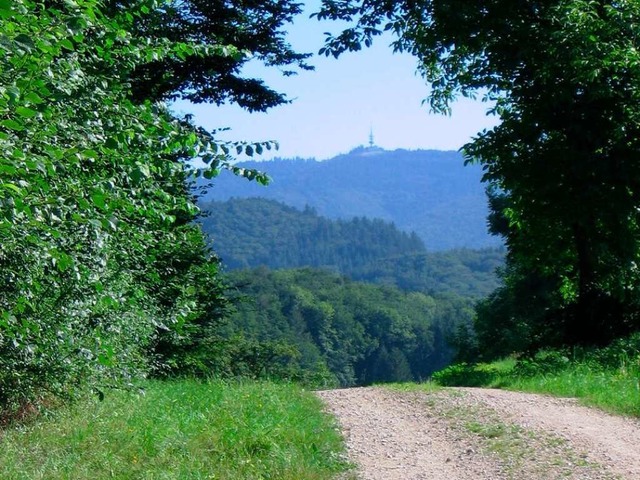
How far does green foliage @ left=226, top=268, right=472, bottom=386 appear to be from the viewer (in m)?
124

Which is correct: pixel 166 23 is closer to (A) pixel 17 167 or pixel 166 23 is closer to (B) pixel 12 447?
(B) pixel 12 447

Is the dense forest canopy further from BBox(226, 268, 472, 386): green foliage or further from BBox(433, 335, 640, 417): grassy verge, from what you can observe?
BBox(226, 268, 472, 386): green foliage

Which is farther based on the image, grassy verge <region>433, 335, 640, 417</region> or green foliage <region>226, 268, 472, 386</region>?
green foliage <region>226, 268, 472, 386</region>

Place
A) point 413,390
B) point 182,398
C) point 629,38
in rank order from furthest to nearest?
point 629,38
point 413,390
point 182,398

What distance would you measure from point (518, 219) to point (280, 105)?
248 inches

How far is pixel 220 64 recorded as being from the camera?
1833 cm

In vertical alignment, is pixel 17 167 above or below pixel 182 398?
above

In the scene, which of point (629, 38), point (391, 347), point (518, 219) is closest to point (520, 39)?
point (629, 38)

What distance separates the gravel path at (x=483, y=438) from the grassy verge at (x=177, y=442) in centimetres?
55

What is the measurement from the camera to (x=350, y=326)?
456ft

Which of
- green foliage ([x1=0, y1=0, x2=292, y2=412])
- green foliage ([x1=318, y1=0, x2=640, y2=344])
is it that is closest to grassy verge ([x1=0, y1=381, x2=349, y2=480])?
green foliage ([x1=0, y1=0, x2=292, y2=412])

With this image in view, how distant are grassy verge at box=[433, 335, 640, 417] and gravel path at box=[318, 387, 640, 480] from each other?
44 cm

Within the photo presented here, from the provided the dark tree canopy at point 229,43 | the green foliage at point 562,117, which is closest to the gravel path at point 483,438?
the green foliage at point 562,117

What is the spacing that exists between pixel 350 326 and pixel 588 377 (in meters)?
127
